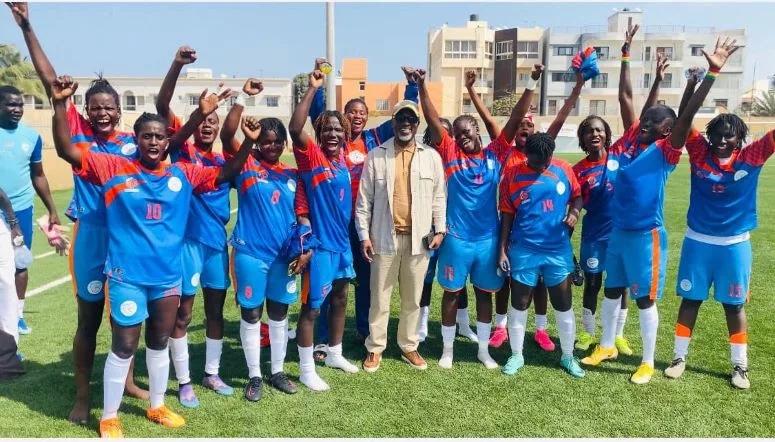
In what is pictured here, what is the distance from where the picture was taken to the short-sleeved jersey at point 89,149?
11.9ft

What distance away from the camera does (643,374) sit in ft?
15.0

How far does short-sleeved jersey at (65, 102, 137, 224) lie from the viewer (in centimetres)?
361

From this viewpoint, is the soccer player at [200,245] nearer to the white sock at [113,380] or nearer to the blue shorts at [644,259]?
the white sock at [113,380]

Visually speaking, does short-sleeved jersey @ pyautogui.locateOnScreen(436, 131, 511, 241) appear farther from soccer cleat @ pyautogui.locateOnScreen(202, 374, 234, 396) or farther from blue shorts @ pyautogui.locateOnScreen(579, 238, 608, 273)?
soccer cleat @ pyautogui.locateOnScreen(202, 374, 234, 396)

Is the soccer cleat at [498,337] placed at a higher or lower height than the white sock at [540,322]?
lower

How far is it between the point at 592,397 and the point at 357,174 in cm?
260

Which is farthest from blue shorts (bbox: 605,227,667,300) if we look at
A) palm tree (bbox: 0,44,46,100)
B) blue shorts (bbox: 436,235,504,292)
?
palm tree (bbox: 0,44,46,100)

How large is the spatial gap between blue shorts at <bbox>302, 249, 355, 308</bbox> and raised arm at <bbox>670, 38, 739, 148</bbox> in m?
2.67

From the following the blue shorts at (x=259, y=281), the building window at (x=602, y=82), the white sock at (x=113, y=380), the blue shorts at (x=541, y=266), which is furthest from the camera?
the building window at (x=602, y=82)

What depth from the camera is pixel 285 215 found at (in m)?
4.19

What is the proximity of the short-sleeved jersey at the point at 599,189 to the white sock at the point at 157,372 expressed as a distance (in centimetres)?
356

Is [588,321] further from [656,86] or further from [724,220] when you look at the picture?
[656,86]

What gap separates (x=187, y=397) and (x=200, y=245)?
3.62 feet

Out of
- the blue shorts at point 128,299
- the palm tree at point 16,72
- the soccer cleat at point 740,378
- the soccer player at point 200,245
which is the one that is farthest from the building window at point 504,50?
the blue shorts at point 128,299
